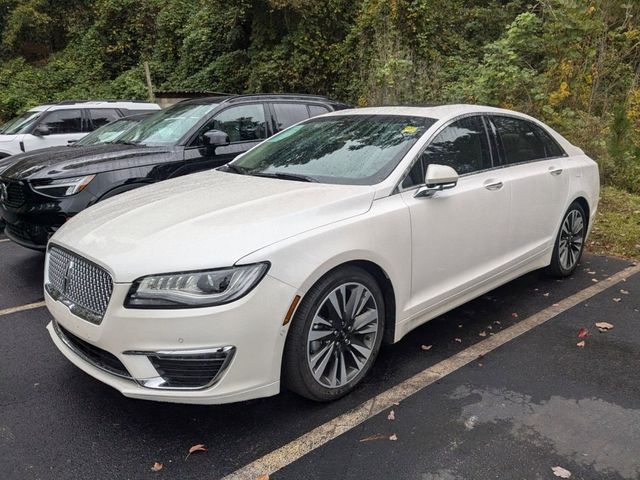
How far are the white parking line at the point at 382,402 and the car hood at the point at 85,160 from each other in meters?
3.52

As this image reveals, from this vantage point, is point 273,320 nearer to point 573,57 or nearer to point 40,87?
point 573,57

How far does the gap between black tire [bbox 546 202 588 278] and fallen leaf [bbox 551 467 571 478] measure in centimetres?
268

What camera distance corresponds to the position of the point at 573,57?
8758mm

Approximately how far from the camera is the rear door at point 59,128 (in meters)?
9.47

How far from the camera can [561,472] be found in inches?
97.9

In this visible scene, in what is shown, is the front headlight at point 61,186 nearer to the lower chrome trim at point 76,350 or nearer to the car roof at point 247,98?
the car roof at point 247,98

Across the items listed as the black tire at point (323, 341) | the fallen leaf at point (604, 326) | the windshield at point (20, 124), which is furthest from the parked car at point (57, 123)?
the fallen leaf at point (604, 326)

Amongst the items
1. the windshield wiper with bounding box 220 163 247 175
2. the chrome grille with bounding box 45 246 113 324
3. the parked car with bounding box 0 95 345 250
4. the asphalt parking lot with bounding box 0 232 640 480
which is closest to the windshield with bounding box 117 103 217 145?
the parked car with bounding box 0 95 345 250

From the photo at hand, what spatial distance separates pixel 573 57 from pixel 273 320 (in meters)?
8.22

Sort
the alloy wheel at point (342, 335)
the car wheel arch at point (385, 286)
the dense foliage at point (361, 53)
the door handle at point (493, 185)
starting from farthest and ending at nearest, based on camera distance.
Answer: the dense foliage at point (361, 53) < the door handle at point (493, 185) < the car wheel arch at point (385, 286) < the alloy wheel at point (342, 335)

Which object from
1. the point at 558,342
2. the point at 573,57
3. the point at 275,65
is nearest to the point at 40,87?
the point at 275,65

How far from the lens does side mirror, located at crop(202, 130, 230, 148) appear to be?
559cm

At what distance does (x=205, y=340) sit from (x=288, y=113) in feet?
15.0

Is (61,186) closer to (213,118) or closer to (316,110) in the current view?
(213,118)
